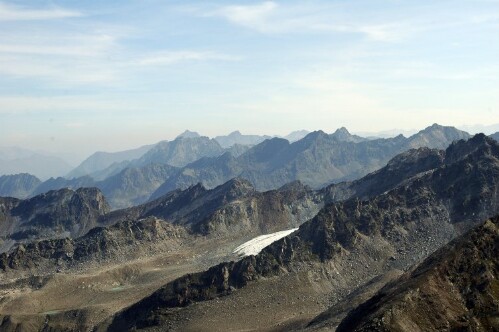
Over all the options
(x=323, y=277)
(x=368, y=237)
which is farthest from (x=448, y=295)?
(x=368, y=237)

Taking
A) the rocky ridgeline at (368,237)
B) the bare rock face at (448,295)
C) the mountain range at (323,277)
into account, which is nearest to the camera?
the bare rock face at (448,295)

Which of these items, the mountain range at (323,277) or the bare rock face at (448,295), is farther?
the mountain range at (323,277)

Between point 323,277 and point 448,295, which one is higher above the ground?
point 448,295

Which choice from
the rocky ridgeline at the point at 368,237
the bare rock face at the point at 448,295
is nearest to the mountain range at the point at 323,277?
the bare rock face at the point at 448,295

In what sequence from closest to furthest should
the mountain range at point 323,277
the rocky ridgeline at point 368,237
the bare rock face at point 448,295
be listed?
the bare rock face at point 448,295
the mountain range at point 323,277
the rocky ridgeline at point 368,237

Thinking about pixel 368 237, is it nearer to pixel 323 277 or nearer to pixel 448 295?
pixel 323 277

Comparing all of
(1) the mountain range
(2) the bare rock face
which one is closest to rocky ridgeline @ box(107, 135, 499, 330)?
(1) the mountain range

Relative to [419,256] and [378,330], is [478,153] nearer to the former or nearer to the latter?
[419,256]

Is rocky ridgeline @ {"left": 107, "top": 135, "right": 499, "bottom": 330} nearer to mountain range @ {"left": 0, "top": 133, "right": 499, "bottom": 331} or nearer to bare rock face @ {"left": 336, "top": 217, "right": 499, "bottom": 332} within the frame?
mountain range @ {"left": 0, "top": 133, "right": 499, "bottom": 331}

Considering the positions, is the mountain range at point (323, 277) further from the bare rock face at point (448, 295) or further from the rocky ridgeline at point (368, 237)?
the rocky ridgeline at point (368, 237)
